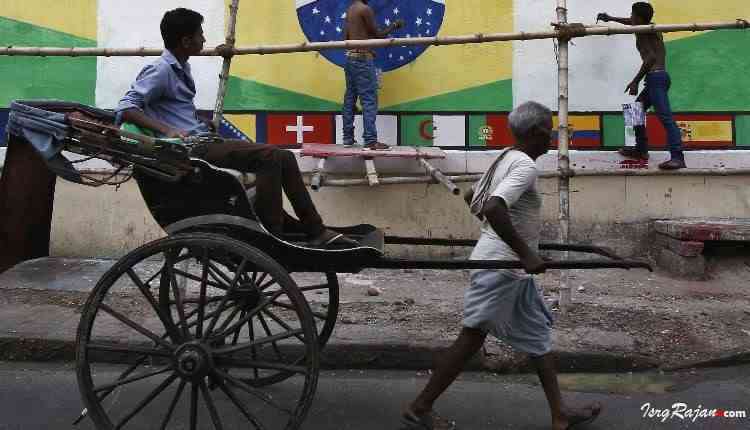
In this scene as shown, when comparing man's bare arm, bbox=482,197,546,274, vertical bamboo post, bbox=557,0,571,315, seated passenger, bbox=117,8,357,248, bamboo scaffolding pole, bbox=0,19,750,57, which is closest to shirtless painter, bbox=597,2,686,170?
bamboo scaffolding pole, bbox=0,19,750,57

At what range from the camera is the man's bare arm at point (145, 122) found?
3.15 metres

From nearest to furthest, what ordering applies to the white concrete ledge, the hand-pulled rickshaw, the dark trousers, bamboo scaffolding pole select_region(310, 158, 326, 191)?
the hand-pulled rickshaw, the dark trousers, bamboo scaffolding pole select_region(310, 158, 326, 191), the white concrete ledge

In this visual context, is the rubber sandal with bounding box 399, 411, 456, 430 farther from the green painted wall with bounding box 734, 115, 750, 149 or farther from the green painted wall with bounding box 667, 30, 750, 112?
the green painted wall with bounding box 734, 115, 750, 149

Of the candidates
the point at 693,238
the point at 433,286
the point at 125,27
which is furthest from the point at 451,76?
the point at 125,27

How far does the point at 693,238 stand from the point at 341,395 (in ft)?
11.6

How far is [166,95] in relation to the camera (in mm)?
3391

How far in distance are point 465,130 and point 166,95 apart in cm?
365

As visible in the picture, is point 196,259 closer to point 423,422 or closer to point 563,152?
point 423,422

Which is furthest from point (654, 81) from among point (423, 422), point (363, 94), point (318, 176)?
point (423, 422)

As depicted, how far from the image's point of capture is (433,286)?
5871 mm

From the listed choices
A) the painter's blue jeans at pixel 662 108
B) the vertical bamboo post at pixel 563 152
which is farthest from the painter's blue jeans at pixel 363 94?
the painter's blue jeans at pixel 662 108

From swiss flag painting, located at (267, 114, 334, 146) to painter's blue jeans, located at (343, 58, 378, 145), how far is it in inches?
12.8

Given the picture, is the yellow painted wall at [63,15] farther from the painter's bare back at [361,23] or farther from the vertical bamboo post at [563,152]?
the vertical bamboo post at [563,152]

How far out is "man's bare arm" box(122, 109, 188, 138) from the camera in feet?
10.3
